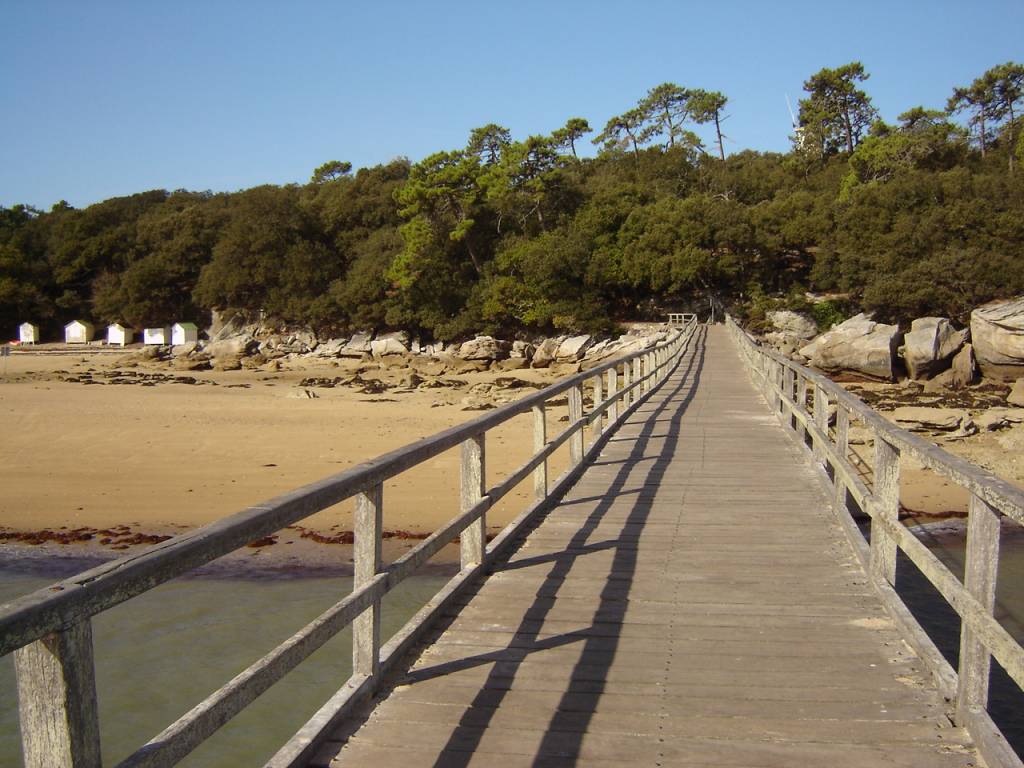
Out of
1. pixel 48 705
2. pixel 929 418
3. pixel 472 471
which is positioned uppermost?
pixel 48 705

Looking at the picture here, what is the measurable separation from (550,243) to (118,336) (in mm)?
34996

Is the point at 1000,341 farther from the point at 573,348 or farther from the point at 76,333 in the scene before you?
the point at 76,333

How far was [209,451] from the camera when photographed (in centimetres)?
1889

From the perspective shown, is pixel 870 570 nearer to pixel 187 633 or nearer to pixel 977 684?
pixel 977 684

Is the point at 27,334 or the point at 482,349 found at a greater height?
the point at 27,334

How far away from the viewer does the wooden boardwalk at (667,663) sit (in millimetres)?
3232

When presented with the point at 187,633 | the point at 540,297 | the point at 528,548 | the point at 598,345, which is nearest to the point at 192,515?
the point at 187,633

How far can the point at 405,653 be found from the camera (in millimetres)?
4129

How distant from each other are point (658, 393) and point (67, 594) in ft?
55.3

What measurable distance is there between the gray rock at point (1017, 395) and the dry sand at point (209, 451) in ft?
43.4

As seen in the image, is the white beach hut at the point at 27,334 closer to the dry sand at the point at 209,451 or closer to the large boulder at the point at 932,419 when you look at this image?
the dry sand at the point at 209,451

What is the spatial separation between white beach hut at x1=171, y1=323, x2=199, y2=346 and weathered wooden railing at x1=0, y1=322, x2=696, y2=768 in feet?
203

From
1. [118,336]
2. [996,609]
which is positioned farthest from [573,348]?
[118,336]

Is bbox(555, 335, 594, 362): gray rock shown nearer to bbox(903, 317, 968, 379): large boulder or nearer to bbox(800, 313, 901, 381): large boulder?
bbox(800, 313, 901, 381): large boulder
